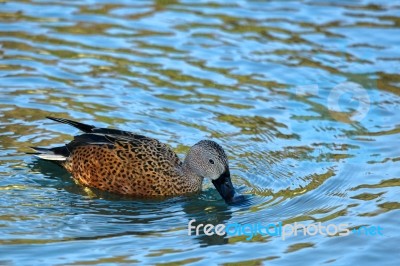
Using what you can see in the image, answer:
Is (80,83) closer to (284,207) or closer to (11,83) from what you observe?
(11,83)

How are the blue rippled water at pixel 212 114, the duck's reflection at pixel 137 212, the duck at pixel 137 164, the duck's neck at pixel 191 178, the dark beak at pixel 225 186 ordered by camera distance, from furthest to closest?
1. the duck's neck at pixel 191 178
2. the duck at pixel 137 164
3. the dark beak at pixel 225 186
4. the duck's reflection at pixel 137 212
5. the blue rippled water at pixel 212 114

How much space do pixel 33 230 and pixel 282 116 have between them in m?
4.25

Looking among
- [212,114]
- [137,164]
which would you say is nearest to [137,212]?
[137,164]

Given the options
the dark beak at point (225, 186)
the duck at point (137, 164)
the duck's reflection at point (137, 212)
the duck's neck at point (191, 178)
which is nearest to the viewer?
the duck's reflection at point (137, 212)

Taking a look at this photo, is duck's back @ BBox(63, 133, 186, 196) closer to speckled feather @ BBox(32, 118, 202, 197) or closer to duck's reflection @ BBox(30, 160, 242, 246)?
speckled feather @ BBox(32, 118, 202, 197)

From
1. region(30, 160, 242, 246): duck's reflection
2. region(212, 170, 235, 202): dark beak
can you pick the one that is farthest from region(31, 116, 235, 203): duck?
region(30, 160, 242, 246): duck's reflection

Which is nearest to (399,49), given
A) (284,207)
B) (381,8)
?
(381,8)

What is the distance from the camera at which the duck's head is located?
1038 cm

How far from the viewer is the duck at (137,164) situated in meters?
10.5

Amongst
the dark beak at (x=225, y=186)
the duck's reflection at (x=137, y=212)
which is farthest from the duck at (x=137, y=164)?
the duck's reflection at (x=137, y=212)

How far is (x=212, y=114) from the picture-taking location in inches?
489

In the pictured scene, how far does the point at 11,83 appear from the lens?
42.4ft

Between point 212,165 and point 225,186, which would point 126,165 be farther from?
point 225,186

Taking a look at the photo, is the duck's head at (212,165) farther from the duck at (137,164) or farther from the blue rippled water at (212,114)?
the blue rippled water at (212,114)
